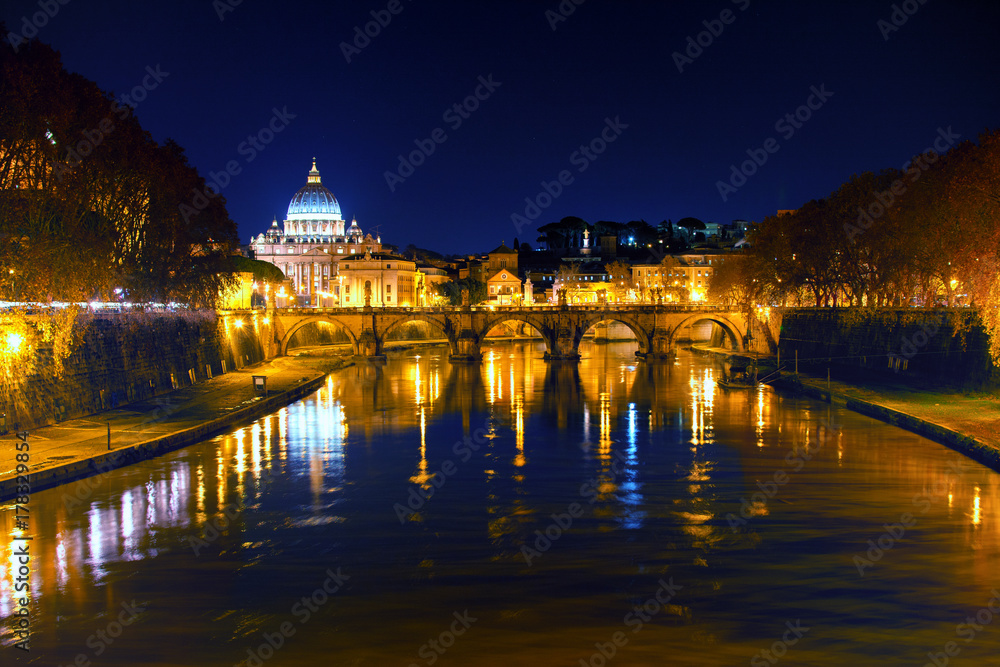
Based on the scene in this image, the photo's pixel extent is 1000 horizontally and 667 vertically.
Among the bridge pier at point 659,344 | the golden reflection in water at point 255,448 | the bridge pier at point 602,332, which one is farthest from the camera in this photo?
the bridge pier at point 602,332

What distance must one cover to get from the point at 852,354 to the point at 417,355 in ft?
130

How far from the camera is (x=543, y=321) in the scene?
7112 cm

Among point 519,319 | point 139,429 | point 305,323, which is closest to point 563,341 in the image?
point 519,319

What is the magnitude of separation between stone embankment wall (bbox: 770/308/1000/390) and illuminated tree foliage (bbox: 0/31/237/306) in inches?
1417

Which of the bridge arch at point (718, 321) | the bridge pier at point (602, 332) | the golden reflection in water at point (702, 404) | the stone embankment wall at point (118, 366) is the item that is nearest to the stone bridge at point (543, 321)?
→ the bridge arch at point (718, 321)

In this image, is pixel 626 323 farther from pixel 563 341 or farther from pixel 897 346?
pixel 897 346

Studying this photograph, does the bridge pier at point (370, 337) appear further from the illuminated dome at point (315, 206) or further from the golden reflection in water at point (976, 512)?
the illuminated dome at point (315, 206)

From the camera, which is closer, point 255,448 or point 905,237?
point 255,448

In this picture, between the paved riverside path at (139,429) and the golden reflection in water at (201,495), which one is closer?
the golden reflection in water at (201,495)

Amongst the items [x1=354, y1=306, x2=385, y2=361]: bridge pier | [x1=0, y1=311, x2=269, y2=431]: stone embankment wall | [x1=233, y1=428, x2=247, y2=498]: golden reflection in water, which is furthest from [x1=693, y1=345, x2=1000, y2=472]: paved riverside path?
[x1=354, y1=306, x2=385, y2=361]: bridge pier

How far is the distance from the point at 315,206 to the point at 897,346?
13392cm

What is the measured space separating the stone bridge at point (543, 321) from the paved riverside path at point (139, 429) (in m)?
23.2

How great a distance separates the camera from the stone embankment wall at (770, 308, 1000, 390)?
35.2 m

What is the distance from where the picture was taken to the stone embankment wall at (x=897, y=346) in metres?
35.2
